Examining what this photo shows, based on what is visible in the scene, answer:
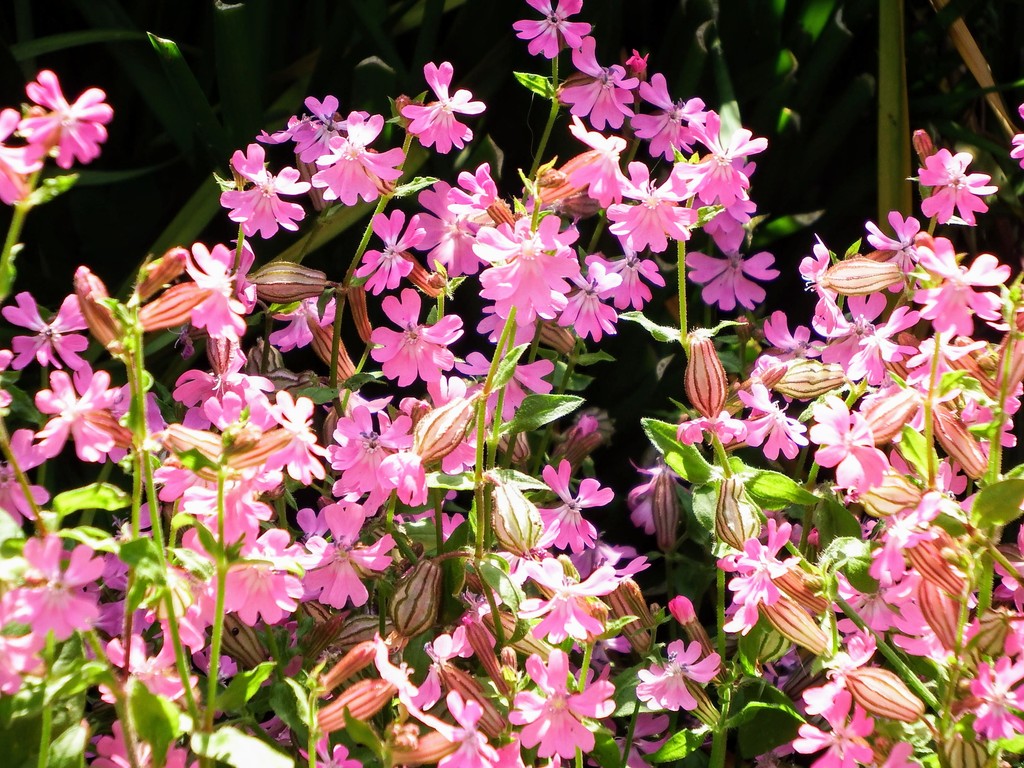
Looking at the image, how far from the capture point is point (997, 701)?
20.2 inches

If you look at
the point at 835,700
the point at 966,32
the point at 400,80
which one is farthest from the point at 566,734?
the point at 966,32

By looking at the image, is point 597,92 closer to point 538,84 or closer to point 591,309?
point 538,84

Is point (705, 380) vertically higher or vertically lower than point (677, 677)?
higher

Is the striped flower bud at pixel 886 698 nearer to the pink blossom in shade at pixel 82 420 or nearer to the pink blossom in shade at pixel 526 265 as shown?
the pink blossom in shade at pixel 526 265

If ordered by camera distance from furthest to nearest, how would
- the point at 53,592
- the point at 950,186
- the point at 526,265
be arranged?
the point at 950,186 < the point at 526,265 < the point at 53,592

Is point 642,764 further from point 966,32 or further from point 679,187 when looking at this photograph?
point 966,32

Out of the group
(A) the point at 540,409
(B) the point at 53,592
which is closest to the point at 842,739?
(A) the point at 540,409

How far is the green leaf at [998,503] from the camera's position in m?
0.50

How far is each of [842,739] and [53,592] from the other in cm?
36

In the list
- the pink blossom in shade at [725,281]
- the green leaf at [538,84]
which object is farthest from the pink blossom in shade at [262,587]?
the pink blossom in shade at [725,281]

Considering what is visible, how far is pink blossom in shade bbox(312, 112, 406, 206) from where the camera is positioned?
0.69m

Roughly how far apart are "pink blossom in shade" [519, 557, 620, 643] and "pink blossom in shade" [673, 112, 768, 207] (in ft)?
0.70

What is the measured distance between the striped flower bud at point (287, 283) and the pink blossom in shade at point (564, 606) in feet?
0.86

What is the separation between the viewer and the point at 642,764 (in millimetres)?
720
